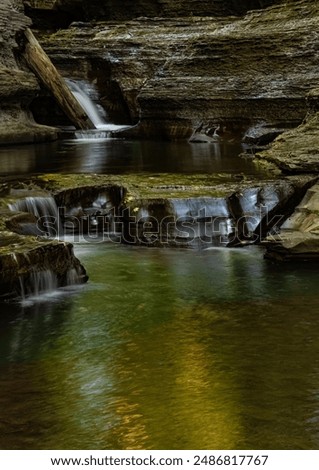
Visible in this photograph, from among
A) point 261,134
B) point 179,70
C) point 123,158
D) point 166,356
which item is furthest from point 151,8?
point 166,356

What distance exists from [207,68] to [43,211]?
903 cm

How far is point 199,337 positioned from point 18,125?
1138cm

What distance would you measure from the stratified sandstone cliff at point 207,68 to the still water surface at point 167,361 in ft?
29.6

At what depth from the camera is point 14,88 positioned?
14.9m

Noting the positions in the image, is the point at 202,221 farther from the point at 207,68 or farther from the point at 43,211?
the point at 207,68

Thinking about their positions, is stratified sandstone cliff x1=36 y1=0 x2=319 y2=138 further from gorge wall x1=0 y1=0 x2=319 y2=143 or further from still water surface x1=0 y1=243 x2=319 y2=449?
still water surface x1=0 y1=243 x2=319 y2=449

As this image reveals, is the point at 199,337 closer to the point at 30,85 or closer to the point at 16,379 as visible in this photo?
the point at 16,379

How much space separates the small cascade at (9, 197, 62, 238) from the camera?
7.21 metres

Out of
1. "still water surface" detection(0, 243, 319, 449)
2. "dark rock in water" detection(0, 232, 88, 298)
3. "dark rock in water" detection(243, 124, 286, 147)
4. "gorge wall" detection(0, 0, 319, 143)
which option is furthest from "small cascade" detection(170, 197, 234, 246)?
"gorge wall" detection(0, 0, 319, 143)

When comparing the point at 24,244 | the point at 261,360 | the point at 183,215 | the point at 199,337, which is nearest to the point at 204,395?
the point at 261,360

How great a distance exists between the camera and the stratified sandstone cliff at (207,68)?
14.6 m

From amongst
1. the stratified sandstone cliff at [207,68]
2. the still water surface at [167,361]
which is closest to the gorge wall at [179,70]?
the stratified sandstone cliff at [207,68]

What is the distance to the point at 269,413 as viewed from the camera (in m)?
3.36

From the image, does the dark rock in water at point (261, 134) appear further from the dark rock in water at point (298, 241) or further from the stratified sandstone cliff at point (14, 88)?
the dark rock in water at point (298, 241)
